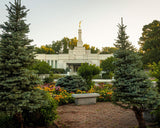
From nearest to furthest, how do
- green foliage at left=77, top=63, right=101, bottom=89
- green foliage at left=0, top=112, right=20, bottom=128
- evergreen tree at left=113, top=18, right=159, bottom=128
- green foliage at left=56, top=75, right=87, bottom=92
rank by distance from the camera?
evergreen tree at left=113, top=18, right=159, bottom=128 < green foliage at left=0, top=112, right=20, bottom=128 < green foliage at left=56, top=75, right=87, bottom=92 < green foliage at left=77, top=63, right=101, bottom=89

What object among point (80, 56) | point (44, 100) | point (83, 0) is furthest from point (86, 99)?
point (80, 56)

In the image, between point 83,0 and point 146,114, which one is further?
point 83,0

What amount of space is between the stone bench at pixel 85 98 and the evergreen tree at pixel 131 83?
3621mm

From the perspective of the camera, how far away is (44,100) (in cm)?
375

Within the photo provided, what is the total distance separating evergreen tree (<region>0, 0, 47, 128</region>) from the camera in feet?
10.5

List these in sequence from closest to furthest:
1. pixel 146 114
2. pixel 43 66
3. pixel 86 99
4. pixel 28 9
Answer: pixel 28 9, pixel 146 114, pixel 86 99, pixel 43 66

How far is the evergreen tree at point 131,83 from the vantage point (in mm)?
3400

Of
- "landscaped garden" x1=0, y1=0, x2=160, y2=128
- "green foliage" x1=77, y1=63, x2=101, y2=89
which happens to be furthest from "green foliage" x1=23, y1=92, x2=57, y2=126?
"green foliage" x1=77, y1=63, x2=101, y2=89

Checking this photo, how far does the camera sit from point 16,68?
345 centimetres

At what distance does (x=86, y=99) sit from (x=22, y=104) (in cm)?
474

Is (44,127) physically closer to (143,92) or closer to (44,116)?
(44,116)

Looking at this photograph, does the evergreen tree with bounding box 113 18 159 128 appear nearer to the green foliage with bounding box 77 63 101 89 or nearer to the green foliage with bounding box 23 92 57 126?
the green foliage with bounding box 23 92 57 126

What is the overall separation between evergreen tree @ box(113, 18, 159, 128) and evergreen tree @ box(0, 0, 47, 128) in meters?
2.18

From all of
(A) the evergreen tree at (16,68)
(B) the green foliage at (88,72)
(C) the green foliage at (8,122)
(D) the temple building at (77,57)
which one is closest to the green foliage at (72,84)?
(B) the green foliage at (88,72)
